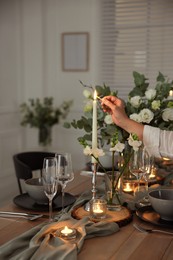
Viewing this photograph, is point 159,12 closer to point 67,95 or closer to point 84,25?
point 84,25

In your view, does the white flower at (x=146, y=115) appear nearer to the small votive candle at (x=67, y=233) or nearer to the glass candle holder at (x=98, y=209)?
the glass candle holder at (x=98, y=209)

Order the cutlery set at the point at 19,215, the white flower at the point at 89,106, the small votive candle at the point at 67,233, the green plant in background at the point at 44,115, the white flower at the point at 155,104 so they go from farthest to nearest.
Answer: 1. the green plant in background at the point at 44,115
2. the white flower at the point at 89,106
3. the white flower at the point at 155,104
4. the cutlery set at the point at 19,215
5. the small votive candle at the point at 67,233

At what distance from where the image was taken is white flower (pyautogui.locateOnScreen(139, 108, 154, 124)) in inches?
75.3

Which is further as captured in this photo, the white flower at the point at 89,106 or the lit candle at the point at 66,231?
the white flower at the point at 89,106

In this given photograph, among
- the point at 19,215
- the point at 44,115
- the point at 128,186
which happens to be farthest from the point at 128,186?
the point at 44,115

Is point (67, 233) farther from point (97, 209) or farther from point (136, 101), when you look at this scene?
point (136, 101)

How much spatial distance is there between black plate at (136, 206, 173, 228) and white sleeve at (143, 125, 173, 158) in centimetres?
27

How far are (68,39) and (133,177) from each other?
2.91m

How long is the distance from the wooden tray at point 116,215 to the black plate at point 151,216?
0.16 feet

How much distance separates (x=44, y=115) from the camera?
4.48 metres

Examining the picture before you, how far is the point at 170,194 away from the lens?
175cm

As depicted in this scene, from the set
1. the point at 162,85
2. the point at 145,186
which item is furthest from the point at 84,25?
the point at 145,186

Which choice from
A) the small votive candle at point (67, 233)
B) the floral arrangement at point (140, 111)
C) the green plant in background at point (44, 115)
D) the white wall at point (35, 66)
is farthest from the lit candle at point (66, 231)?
the white wall at point (35, 66)

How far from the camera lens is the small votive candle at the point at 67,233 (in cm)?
145
